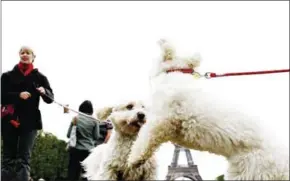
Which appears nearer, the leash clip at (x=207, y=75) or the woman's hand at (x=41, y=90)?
the leash clip at (x=207, y=75)

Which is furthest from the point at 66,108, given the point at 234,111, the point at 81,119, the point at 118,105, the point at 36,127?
the point at 234,111

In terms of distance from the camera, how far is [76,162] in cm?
1060

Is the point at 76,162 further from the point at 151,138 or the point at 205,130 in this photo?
the point at 205,130

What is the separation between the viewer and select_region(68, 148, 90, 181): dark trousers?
1041 centimetres

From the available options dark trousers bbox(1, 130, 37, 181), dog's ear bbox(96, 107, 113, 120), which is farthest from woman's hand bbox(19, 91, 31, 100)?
dog's ear bbox(96, 107, 113, 120)

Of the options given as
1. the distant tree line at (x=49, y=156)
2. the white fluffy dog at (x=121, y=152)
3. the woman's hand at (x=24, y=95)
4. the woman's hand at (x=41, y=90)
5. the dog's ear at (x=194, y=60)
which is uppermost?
the dog's ear at (x=194, y=60)

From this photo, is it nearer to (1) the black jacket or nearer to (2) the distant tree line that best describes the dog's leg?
(1) the black jacket

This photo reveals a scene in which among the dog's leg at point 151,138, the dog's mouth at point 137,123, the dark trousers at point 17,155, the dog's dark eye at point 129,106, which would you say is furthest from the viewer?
the dog's dark eye at point 129,106

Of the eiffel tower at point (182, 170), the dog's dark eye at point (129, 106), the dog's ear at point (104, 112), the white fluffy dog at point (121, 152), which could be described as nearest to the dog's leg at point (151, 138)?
the white fluffy dog at point (121, 152)

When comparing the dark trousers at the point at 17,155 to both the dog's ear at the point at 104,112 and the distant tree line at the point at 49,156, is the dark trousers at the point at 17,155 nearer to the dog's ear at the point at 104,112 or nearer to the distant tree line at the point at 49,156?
the dog's ear at the point at 104,112

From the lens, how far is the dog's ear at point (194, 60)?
5.46 metres

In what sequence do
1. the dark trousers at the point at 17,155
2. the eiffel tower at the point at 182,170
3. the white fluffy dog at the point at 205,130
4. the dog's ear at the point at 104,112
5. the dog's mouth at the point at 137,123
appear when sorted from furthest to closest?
the eiffel tower at the point at 182,170, the dog's ear at the point at 104,112, the dog's mouth at the point at 137,123, the dark trousers at the point at 17,155, the white fluffy dog at the point at 205,130

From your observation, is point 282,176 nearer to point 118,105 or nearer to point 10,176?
point 10,176

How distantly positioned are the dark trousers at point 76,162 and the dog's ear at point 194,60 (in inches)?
207
